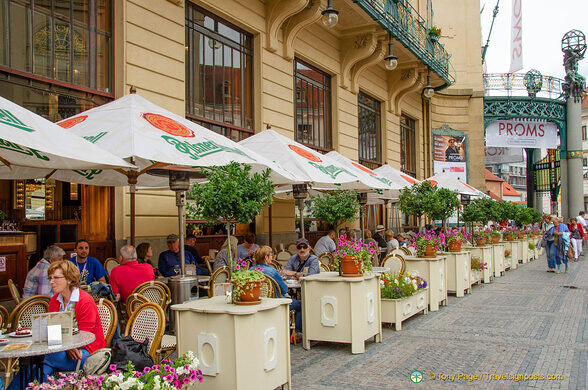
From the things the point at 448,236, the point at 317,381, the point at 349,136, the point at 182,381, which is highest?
the point at 349,136

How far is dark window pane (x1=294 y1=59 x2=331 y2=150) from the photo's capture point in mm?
17312

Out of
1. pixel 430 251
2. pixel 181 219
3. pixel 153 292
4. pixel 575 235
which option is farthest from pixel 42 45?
pixel 575 235

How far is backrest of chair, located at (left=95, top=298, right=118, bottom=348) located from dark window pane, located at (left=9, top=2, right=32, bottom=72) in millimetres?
5571

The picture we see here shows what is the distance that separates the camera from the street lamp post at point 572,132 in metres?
34.2

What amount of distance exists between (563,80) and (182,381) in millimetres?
36872

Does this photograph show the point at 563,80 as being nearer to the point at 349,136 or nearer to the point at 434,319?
the point at 349,136

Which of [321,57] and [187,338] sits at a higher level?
[321,57]

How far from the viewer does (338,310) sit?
25.2 feet

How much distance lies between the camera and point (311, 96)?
59.2 feet

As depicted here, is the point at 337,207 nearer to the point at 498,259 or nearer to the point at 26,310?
the point at 26,310

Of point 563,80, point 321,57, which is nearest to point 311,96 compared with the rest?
point 321,57

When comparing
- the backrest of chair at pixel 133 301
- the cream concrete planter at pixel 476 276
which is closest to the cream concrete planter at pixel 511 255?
the cream concrete planter at pixel 476 276

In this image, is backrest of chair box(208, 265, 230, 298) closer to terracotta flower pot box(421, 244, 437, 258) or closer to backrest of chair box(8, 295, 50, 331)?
backrest of chair box(8, 295, 50, 331)

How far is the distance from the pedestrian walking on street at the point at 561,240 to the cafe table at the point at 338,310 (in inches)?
465
